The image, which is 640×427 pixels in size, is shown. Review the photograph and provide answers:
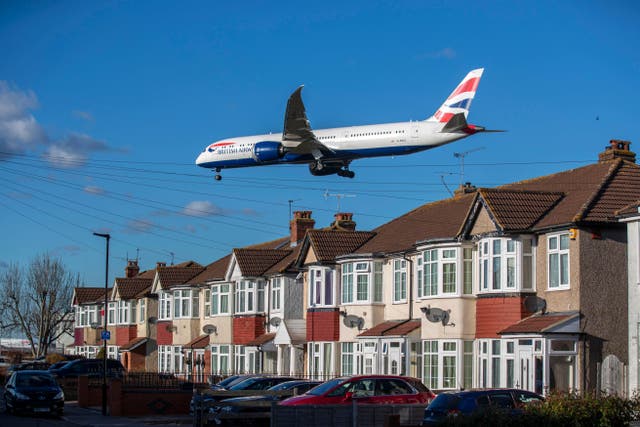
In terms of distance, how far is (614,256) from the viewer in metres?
33.3

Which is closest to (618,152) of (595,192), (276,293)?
(595,192)

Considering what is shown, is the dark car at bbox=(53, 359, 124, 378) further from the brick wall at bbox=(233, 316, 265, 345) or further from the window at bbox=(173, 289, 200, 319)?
the window at bbox=(173, 289, 200, 319)

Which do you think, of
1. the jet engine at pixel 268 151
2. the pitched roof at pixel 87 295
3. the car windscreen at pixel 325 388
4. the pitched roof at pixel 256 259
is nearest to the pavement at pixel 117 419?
the car windscreen at pixel 325 388

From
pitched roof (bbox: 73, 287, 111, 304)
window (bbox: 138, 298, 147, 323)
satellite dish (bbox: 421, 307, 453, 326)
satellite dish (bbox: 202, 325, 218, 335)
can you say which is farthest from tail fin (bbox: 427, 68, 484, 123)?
pitched roof (bbox: 73, 287, 111, 304)

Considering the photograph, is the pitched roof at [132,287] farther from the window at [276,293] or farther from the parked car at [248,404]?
the parked car at [248,404]

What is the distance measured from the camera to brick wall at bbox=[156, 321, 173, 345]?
67.6m

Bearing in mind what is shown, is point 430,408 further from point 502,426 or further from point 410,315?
point 410,315

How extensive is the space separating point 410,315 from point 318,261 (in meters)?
6.71

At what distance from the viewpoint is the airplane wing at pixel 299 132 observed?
4596 centimetres

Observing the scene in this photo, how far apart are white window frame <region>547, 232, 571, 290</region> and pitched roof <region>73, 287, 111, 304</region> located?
61.6m

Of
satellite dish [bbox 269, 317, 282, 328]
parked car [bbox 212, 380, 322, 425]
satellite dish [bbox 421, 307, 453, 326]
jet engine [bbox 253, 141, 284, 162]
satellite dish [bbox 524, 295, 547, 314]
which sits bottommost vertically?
parked car [bbox 212, 380, 322, 425]

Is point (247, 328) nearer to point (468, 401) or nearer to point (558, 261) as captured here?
point (558, 261)

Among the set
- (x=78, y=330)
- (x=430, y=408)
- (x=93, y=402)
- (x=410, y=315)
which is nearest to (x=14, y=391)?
(x=93, y=402)

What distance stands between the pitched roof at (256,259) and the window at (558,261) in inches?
935
